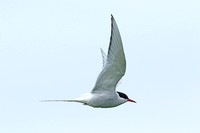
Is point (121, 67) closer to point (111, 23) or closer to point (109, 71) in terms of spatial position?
point (109, 71)

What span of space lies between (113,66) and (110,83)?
78cm

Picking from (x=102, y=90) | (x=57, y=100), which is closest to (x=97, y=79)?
(x=102, y=90)

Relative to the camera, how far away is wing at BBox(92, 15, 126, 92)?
15344 millimetres

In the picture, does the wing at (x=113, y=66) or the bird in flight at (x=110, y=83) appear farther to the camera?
the bird in flight at (x=110, y=83)

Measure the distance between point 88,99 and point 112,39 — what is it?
87.6 inches

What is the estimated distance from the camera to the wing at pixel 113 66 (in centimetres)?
1534

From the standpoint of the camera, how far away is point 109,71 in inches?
646

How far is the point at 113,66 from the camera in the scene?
53.2ft

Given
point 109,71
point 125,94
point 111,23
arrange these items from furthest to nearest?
1. point 125,94
2. point 109,71
3. point 111,23

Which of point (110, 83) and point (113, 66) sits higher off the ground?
point (113, 66)

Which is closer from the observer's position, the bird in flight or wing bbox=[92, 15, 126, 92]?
wing bbox=[92, 15, 126, 92]

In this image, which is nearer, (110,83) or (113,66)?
(113,66)

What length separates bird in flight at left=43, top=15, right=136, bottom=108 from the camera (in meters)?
15.8

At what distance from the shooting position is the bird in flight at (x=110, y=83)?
15.8 meters
